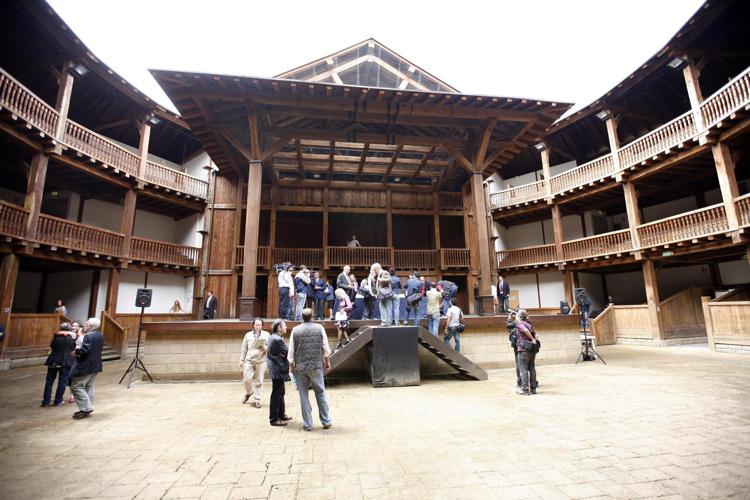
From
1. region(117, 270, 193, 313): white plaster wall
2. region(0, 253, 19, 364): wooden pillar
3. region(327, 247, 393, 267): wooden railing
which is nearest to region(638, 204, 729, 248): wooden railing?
region(327, 247, 393, 267): wooden railing

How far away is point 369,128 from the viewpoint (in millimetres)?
12953

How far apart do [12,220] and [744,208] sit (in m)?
22.3

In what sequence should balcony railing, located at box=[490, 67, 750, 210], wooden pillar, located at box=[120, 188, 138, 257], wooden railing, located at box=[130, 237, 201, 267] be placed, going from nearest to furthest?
1. balcony railing, located at box=[490, 67, 750, 210]
2. wooden pillar, located at box=[120, 188, 138, 257]
3. wooden railing, located at box=[130, 237, 201, 267]

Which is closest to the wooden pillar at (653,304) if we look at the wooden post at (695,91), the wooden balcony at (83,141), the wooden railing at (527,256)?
the wooden railing at (527,256)

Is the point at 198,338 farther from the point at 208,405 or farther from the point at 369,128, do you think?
the point at 369,128

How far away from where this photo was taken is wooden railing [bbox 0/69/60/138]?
9.45m

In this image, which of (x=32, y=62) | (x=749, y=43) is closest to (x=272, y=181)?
(x=32, y=62)

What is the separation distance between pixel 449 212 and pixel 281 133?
10.2m

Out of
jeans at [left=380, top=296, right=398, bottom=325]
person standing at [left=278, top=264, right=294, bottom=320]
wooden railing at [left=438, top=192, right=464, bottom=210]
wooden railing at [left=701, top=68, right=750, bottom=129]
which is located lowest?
jeans at [left=380, top=296, right=398, bottom=325]

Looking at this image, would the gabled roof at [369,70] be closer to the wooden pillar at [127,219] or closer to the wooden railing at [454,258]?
the wooden railing at [454,258]

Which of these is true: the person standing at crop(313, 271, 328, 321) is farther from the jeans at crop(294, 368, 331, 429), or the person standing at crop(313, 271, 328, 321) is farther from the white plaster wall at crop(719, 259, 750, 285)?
the white plaster wall at crop(719, 259, 750, 285)

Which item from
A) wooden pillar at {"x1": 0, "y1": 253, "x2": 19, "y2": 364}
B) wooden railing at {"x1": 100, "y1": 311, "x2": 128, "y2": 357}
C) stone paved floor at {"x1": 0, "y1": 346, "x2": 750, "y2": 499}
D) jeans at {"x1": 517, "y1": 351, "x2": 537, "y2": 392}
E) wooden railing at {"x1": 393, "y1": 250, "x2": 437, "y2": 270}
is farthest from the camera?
wooden railing at {"x1": 393, "y1": 250, "x2": 437, "y2": 270}

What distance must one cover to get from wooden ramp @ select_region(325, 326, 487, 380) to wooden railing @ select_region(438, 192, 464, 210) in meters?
11.7

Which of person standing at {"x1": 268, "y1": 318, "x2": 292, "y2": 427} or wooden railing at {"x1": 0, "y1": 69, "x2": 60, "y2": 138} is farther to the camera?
wooden railing at {"x1": 0, "y1": 69, "x2": 60, "y2": 138}
